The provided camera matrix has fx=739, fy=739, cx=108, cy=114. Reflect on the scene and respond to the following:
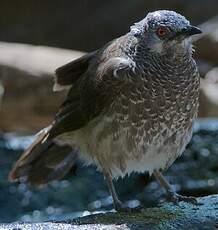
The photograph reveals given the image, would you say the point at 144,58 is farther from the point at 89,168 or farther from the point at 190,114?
the point at 89,168

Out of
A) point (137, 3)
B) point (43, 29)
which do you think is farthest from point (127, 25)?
point (43, 29)

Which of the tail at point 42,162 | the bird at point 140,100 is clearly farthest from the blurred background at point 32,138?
the bird at point 140,100

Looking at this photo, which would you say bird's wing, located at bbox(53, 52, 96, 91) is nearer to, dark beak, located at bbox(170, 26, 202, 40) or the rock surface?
dark beak, located at bbox(170, 26, 202, 40)

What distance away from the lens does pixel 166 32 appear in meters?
4.99

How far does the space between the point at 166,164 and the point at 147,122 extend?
0.58 meters

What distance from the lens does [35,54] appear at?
8820 mm

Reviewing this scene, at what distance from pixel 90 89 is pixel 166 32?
84 cm

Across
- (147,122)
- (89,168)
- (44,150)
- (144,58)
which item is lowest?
(89,168)

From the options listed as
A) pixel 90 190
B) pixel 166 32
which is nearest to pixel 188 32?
pixel 166 32

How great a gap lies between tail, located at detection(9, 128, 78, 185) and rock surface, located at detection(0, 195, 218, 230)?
150cm

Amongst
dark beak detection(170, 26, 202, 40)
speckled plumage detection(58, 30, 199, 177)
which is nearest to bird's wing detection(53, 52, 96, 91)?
speckled plumage detection(58, 30, 199, 177)

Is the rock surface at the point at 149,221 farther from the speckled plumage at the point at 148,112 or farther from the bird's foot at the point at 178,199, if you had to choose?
the speckled plumage at the point at 148,112

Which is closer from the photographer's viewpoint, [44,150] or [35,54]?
[44,150]

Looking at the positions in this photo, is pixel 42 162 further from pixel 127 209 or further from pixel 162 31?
pixel 162 31
